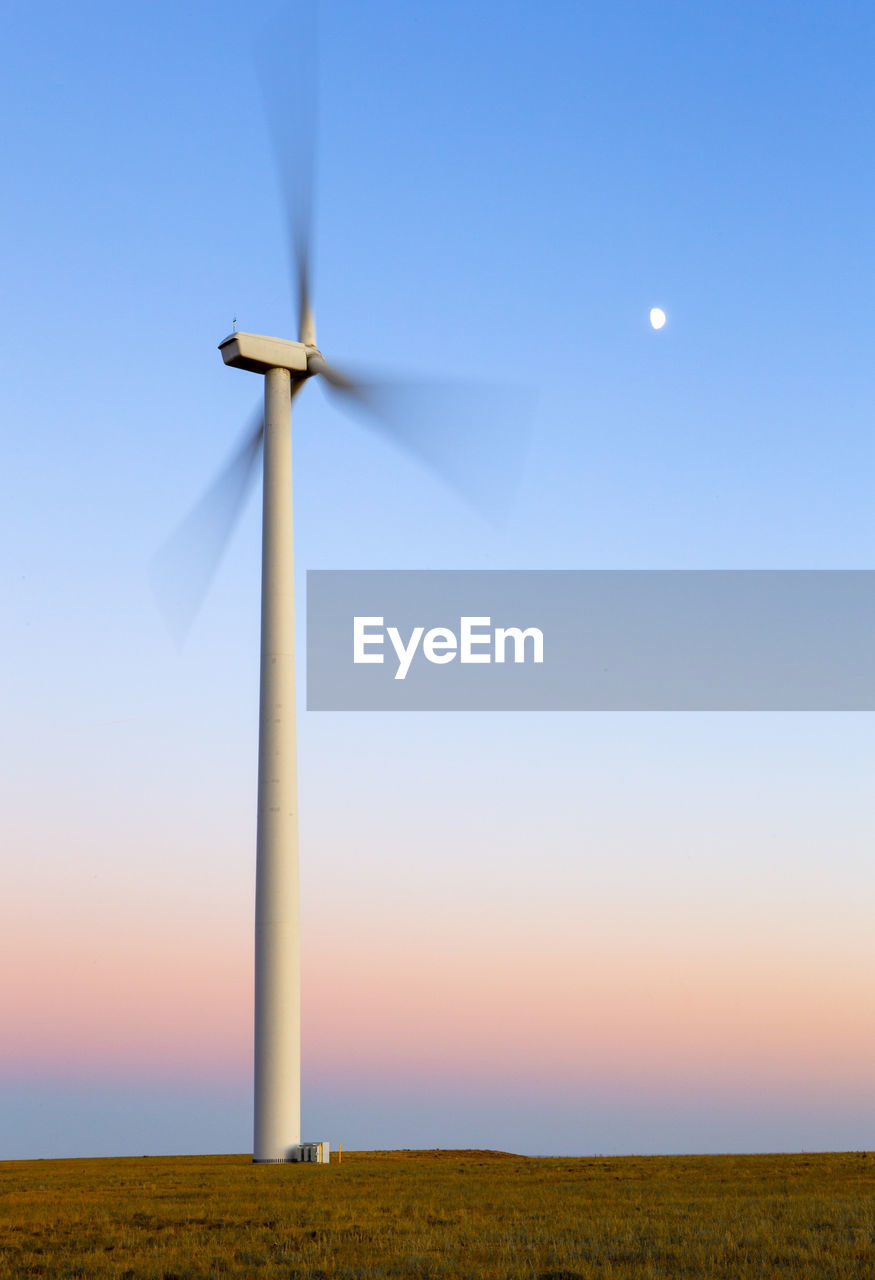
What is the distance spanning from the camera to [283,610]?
60219 mm

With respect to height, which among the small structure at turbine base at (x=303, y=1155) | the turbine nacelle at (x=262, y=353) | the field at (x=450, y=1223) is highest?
the turbine nacelle at (x=262, y=353)

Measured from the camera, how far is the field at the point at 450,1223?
2500 cm

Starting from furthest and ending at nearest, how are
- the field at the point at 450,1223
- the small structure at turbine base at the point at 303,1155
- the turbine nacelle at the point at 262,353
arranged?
1. the turbine nacelle at the point at 262,353
2. the small structure at turbine base at the point at 303,1155
3. the field at the point at 450,1223

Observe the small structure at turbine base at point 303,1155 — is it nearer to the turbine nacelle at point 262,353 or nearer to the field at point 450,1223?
the field at point 450,1223

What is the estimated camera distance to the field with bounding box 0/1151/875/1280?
25.0 meters

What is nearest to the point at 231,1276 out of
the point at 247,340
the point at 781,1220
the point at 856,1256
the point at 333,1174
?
the point at 856,1256

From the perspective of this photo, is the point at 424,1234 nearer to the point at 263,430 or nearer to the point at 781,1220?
the point at 781,1220

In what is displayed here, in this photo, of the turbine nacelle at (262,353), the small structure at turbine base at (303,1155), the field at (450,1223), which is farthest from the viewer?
the turbine nacelle at (262,353)

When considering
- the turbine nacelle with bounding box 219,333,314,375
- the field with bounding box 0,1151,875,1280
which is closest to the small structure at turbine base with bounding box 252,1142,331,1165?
the field with bounding box 0,1151,875,1280

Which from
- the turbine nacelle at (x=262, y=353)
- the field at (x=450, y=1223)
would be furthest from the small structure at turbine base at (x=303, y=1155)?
the turbine nacelle at (x=262, y=353)

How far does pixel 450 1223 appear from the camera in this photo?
3186 cm

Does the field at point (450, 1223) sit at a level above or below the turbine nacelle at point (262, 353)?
below

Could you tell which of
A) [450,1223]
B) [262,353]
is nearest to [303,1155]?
[450,1223]

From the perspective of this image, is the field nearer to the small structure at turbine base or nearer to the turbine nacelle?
the small structure at turbine base
